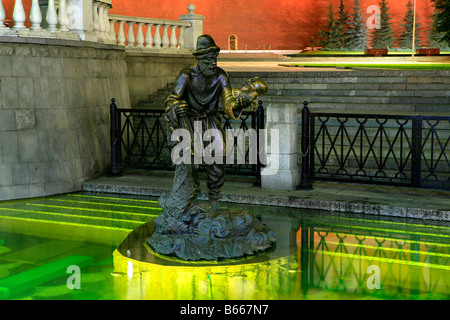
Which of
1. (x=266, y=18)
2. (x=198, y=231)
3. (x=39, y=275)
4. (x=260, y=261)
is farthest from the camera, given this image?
(x=266, y=18)

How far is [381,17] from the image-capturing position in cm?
4169

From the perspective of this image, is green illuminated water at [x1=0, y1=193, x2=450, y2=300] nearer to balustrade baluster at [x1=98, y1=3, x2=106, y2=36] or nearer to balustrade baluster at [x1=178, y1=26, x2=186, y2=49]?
balustrade baluster at [x1=98, y1=3, x2=106, y2=36]

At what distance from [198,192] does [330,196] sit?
3.13 metres

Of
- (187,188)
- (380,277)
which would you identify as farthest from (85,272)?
(380,277)

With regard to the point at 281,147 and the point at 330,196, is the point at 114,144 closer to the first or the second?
the point at 281,147

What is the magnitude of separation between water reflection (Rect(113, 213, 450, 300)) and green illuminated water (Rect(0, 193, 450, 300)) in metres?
0.01

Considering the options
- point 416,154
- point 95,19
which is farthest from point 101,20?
point 416,154

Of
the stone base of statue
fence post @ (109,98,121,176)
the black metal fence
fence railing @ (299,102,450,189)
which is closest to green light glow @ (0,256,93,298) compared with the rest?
the stone base of statue

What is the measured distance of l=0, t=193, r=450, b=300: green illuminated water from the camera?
5.74 m

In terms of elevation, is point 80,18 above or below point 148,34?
below

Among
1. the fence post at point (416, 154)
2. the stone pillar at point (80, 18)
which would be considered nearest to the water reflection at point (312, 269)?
the fence post at point (416, 154)

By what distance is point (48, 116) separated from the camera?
35.7 feet

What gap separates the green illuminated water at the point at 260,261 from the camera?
5738 mm

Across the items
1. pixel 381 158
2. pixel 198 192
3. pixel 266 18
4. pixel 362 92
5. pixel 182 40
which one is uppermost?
pixel 266 18
